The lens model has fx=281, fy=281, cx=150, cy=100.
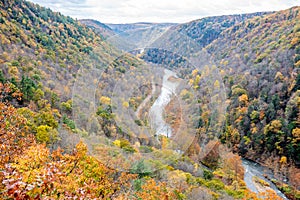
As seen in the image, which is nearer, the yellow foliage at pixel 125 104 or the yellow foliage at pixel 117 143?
the yellow foliage at pixel 125 104

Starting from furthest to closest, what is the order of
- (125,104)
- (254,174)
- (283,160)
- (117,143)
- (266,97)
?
(266,97), (283,160), (254,174), (117,143), (125,104)

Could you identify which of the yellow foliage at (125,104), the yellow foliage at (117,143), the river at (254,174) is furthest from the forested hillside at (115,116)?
the river at (254,174)

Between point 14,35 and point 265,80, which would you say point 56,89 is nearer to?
point 14,35

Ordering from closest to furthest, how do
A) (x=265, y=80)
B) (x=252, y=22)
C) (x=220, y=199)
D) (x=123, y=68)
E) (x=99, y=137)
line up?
(x=99, y=137) → (x=123, y=68) → (x=220, y=199) → (x=265, y=80) → (x=252, y=22)

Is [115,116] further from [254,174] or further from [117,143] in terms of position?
[254,174]

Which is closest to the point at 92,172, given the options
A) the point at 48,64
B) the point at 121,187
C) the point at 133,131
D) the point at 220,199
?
the point at 121,187

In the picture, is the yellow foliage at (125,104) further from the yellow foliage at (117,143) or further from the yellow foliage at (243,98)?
the yellow foliage at (243,98)

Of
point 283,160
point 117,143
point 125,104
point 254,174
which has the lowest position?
point 254,174

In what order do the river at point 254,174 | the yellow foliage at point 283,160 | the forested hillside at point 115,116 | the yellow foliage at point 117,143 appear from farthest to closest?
1. the yellow foliage at point 283,160
2. the river at point 254,174
3. the yellow foliage at point 117,143
4. the forested hillside at point 115,116

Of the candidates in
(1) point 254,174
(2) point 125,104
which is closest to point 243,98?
(1) point 254,174
